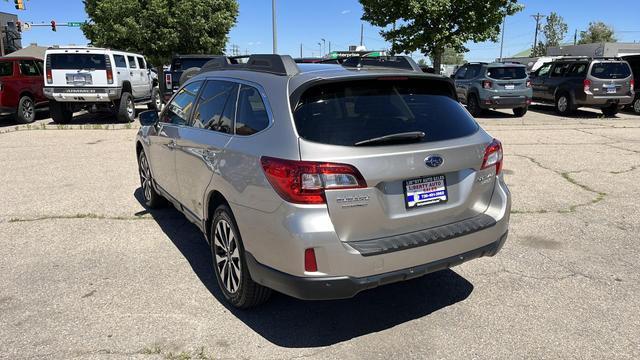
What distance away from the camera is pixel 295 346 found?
3.07m

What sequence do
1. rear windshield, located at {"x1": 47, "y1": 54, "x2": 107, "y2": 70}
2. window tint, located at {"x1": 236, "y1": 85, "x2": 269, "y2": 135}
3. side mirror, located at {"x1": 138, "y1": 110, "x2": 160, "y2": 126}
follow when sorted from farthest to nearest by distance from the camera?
rear windshield, located at {"x1": 47, "y1": 54, "x2": 107, "y2": 70}
side mirror, located at {"x1": 138, "y1": 110, "x2": 160, "y2": 126}
window tint, located at {"x1": 236, "y1": 85, "x2": 269, "y2": 135}

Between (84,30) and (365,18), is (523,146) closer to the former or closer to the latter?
(365,18)

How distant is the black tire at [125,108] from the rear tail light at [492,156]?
12899 millimetres

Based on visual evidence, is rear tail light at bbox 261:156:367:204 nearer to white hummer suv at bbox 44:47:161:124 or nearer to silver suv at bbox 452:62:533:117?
white hummer suv at bbox 44:47:161:124

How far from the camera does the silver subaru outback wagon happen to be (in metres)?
2.74

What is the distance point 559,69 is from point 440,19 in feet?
20.8

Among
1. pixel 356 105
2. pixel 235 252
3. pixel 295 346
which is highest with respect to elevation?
pixel 356 105

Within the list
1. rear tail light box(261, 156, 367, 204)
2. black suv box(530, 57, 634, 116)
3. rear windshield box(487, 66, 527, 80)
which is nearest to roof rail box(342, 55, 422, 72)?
rear tail light box(261, 156, 367, 204)

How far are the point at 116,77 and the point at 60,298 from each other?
11209 mm

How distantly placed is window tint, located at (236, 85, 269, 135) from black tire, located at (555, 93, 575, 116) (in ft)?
51.5

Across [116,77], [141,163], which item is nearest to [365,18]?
[116,77]

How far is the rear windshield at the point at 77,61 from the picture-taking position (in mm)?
13164

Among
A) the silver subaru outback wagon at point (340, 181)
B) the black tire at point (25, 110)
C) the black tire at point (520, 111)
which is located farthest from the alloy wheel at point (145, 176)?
the black tire at point (520, 111)

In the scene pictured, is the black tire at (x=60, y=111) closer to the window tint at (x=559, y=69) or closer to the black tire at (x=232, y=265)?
the black tire at (x=232, y=265)
